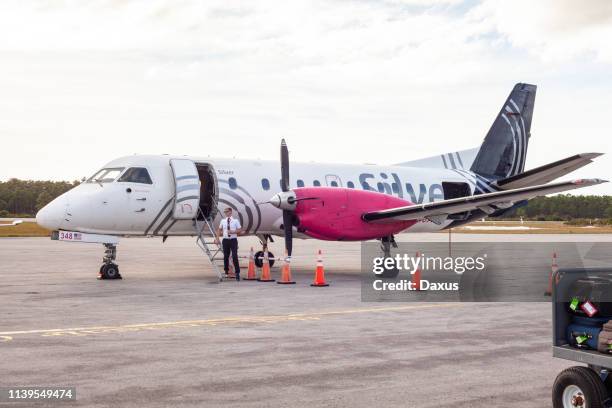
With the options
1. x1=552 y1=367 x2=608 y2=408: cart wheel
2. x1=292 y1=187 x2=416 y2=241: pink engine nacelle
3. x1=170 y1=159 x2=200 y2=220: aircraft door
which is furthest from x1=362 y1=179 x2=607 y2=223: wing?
x1=552 y1=367 x2=608 y2=408: cart wheel

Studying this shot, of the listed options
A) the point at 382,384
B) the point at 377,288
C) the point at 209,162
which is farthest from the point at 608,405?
the point at 209,162

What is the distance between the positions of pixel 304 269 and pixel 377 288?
6599 mm

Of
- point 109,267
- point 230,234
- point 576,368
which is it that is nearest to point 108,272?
point 109,267

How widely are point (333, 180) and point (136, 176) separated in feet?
21.4

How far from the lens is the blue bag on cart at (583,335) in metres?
6.06

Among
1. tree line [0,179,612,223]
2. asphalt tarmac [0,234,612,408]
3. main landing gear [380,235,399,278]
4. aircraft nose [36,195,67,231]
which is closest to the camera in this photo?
asphalt tarmac [0,234,612,408]

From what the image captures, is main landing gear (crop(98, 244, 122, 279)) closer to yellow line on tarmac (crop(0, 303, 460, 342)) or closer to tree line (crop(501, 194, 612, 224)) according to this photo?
yellow line on tarmac (crop(0, 303, 460, 342))

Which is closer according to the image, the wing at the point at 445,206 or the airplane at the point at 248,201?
the airplane at the point at 248,201

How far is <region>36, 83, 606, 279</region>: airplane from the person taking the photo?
63.0ft

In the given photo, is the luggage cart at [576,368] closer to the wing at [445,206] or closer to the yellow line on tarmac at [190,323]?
the yellow line on tarmac at [190,323]

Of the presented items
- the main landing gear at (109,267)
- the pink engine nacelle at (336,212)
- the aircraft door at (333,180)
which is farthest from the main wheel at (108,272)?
the aircraft door at (333,180)

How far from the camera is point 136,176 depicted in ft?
66.1

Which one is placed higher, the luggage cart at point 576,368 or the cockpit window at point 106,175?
the cockpit window at point 106,175

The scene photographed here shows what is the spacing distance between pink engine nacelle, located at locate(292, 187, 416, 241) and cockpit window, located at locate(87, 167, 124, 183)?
16.1ft
